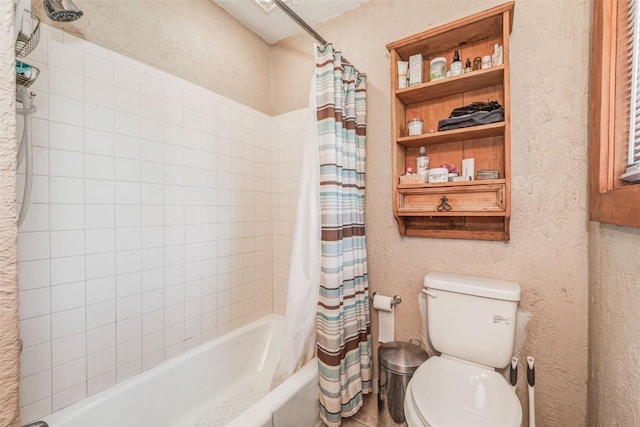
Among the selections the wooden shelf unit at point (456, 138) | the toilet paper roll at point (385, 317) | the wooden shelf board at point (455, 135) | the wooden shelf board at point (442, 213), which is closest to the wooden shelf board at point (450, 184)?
the wooden shelf unit at point (456, 138)

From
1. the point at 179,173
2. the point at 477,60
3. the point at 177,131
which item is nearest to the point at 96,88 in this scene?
the point at 177,131

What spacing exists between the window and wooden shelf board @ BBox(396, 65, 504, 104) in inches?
13.9

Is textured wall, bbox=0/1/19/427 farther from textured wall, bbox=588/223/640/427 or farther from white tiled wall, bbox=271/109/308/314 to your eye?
white tiled wall, bbox=271/109/308/314

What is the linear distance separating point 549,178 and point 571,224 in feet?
0.73

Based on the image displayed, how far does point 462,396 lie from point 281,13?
2.31m

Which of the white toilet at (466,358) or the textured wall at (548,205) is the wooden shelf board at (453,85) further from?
the white toilet at (466,358)

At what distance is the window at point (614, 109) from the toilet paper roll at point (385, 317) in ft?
3.28

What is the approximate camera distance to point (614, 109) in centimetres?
95

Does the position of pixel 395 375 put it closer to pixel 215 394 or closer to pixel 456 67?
pixel 215 394

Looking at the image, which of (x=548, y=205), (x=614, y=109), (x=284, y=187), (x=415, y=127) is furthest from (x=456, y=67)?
(x=284, y=187)

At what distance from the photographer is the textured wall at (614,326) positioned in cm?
70

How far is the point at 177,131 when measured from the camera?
1563 millimetres

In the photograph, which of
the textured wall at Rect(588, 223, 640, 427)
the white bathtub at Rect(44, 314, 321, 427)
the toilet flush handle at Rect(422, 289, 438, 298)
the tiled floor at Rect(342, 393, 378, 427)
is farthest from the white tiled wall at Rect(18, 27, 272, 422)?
the textured wall at Rect(588, 223, 640, 427)

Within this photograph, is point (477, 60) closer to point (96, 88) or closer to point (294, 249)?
point (294, 249)
